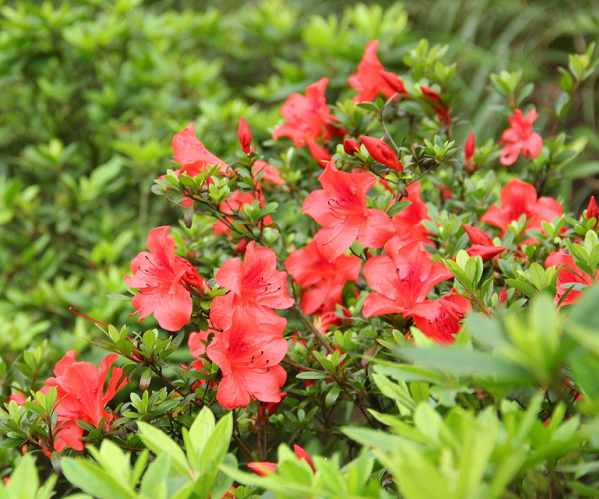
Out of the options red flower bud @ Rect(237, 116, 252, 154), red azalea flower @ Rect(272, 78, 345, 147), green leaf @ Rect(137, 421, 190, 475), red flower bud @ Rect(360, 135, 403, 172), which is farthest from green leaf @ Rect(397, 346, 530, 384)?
red azalea flower @ Rect(272, 78, 345, 147)

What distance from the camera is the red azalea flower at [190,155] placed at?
1.04 meters

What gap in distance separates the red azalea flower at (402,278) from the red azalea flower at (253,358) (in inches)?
6.7

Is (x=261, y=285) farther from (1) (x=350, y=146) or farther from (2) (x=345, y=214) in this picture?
(1) (x=350, y=146)

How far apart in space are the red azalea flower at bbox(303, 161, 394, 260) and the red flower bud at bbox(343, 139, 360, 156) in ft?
0.16

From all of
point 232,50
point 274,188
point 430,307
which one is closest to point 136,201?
point 232,50

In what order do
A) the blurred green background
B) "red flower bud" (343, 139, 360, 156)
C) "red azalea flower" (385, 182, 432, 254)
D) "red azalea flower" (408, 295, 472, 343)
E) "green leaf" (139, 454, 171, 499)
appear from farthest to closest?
1. the blurred green background
2. "red azalea flower" (385, 182, 432, 254)
3. "red flower bud" (343, 139, 360, 156)
4. "red azalea flower" (408, 295, 472, 343)
5. "green leaf" (139, 454, 171, 499)

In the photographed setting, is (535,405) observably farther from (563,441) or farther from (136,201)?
(136,201)

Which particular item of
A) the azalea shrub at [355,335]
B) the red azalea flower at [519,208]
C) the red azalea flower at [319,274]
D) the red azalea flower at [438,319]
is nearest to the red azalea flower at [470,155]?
the azalea shrub at [355,335]

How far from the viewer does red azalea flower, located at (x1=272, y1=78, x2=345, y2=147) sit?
1.29 meters

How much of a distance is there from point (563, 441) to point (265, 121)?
5.95 feet

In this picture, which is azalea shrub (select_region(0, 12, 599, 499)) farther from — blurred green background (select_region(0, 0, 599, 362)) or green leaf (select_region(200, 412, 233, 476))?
blurred green background (select_region(0, 0, 599, 362))

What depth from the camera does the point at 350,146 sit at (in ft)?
3.23

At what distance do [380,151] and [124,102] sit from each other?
→ 5.59 feet

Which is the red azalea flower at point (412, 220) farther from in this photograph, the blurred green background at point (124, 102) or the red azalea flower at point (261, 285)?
the blurred green background at point (124, 102)
